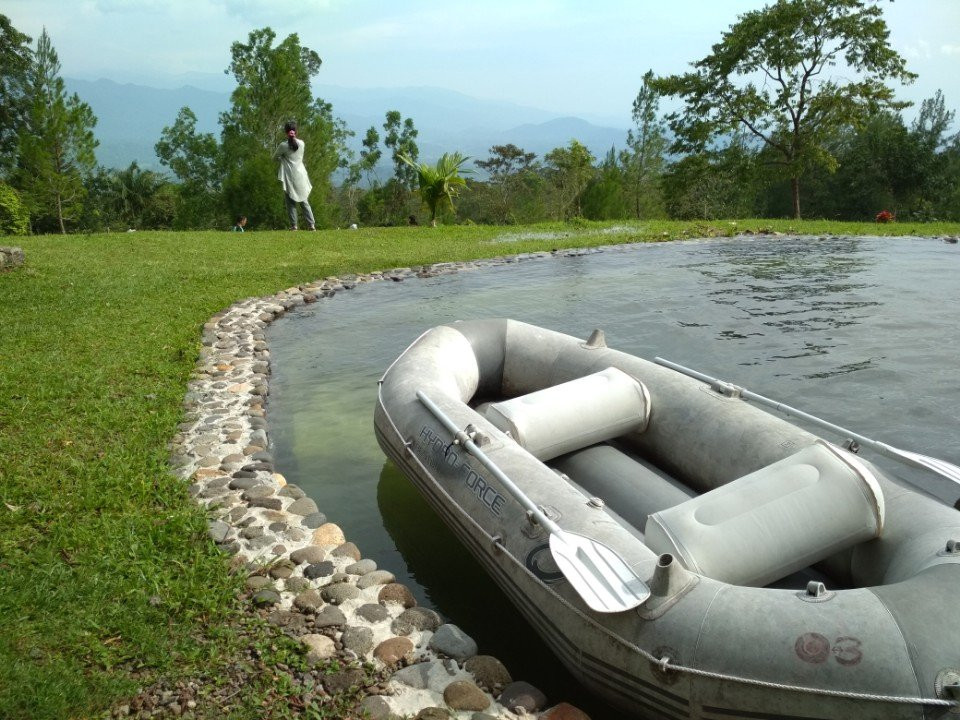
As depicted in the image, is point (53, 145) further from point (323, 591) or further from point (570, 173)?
point (323, 591)

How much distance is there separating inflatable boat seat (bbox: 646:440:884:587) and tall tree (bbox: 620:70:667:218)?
26587 mm

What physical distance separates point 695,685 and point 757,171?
82.1ft

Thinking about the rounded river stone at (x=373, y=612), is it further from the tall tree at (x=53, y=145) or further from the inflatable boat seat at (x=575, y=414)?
the tall tree at (x=53, y=145)

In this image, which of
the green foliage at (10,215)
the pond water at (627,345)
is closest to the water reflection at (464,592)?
the pond water at (627,345)

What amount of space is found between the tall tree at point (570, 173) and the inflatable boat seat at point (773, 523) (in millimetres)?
31698

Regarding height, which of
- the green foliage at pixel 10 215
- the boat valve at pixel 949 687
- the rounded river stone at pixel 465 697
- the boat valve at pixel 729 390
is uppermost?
the green foliage at pixel 10 215

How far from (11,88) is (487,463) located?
1344 inches

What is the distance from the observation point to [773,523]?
2957 millimetres

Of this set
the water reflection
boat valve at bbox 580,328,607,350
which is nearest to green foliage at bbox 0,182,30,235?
the water reflection

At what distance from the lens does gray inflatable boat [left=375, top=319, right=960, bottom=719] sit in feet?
7.82

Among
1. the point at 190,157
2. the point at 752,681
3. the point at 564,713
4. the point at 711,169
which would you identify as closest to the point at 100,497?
the point at 564,713

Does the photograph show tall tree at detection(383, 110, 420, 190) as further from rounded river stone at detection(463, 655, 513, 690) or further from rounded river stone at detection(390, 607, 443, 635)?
rounded river stone at detection(463, 655, 513, 690)

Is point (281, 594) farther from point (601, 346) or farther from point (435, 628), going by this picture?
point (601, 346)

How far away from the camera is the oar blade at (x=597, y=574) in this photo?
2.72 m
